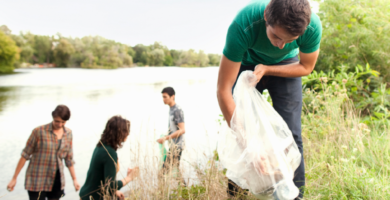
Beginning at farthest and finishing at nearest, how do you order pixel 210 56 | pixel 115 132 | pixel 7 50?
pixel 7 50, pixel 210 56, pixel 115 132

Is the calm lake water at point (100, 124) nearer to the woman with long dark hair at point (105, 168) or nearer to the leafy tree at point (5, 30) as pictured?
the woman with long dark hair at point (105, 168)

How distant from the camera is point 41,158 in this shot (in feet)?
8.05

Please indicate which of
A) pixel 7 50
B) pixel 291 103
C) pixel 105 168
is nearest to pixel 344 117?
pixel 291 103

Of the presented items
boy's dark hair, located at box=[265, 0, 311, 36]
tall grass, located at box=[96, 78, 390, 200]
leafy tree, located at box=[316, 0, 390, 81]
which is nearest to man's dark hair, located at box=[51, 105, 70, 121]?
tall grass, located at box=[96, 78, 390, 200]

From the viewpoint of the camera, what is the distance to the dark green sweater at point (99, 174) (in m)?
1.95

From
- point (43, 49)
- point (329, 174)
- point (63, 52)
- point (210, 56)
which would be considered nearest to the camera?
point (329, 174)

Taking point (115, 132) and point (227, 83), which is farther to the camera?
point (115, 132)

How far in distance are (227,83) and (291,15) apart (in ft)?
1.59

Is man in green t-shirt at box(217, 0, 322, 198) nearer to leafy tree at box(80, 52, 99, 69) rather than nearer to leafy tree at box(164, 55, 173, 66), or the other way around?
leafy tree at box(164, 55, 173, 66)

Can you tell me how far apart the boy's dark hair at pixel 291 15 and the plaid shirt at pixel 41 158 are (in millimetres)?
2553

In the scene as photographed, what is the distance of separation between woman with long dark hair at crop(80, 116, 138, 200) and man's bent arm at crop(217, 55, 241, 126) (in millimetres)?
1152

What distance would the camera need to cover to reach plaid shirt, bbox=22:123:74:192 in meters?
2.42

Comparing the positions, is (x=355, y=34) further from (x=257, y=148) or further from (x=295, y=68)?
(x=257, y=148)

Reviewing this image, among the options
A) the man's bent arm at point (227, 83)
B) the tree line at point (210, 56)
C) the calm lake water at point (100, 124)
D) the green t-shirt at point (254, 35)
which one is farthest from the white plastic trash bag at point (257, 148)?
the tree line at point (210, 56)
